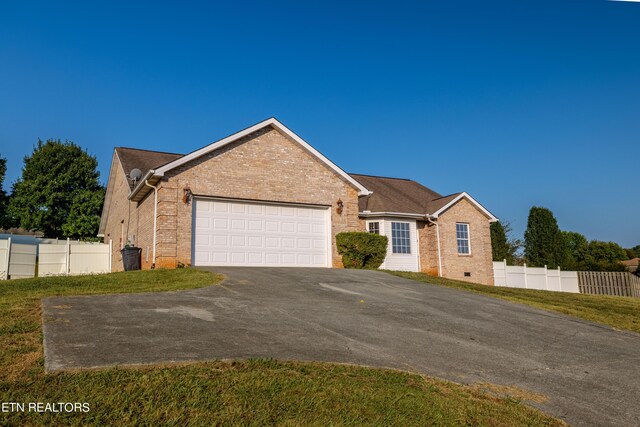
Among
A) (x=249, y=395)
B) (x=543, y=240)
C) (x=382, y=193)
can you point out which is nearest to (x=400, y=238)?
(x=382, y=193)

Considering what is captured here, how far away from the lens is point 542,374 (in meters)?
6.66

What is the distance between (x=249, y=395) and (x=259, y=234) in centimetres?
1296

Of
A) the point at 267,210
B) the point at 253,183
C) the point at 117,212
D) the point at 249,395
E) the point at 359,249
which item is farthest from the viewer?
the point at 117,212

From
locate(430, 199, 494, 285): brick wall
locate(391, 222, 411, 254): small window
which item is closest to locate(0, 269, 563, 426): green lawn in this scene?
locate(391, 222, 411, 254): small window

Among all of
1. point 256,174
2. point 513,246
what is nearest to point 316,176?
point 256,174

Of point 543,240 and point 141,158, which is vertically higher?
point 141,158

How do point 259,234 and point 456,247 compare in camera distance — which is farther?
point 456,247

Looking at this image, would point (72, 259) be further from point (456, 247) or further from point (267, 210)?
point (456, 247)

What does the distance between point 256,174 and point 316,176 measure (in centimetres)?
263

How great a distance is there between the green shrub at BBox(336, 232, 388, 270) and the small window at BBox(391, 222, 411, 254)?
3731mm

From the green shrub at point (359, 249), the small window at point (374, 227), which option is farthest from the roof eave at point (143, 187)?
the small window at point (374, 227)

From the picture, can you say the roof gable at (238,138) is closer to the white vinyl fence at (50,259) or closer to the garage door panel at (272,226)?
the white vinyl fence at (50,259)

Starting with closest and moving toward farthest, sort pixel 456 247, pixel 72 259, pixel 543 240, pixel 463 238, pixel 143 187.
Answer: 1. pixel 143 187
2. pixel 72 259
3. pixel 456 247
4. pixel 463 238
5. pixel 543 240

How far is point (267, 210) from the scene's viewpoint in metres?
17.8
